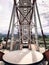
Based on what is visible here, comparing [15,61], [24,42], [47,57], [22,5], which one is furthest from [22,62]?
[24,42]

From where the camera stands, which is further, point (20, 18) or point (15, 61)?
point (20, 18)

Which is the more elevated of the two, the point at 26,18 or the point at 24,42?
the point at 26,18

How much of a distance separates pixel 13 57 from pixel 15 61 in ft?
2.31

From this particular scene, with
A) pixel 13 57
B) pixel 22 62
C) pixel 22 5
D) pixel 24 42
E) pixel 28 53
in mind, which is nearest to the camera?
pixel 22 62

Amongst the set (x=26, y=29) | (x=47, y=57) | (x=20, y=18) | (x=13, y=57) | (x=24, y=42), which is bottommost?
(x=24, y=42)

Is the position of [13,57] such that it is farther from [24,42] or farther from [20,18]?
[24,42]

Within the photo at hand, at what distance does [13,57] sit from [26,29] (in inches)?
695

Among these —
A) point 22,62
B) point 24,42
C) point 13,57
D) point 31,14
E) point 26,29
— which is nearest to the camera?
point 22,62

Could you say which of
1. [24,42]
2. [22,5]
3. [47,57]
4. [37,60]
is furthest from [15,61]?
[24,42]

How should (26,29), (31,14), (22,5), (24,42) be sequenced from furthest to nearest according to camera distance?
(24,42)
(26,29)
(31,14)
(22,5)

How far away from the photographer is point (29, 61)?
9.50 metres

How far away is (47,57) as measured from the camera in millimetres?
11156

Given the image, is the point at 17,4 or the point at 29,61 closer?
the point at 29,61

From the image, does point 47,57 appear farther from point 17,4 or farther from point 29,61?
point 17,4
